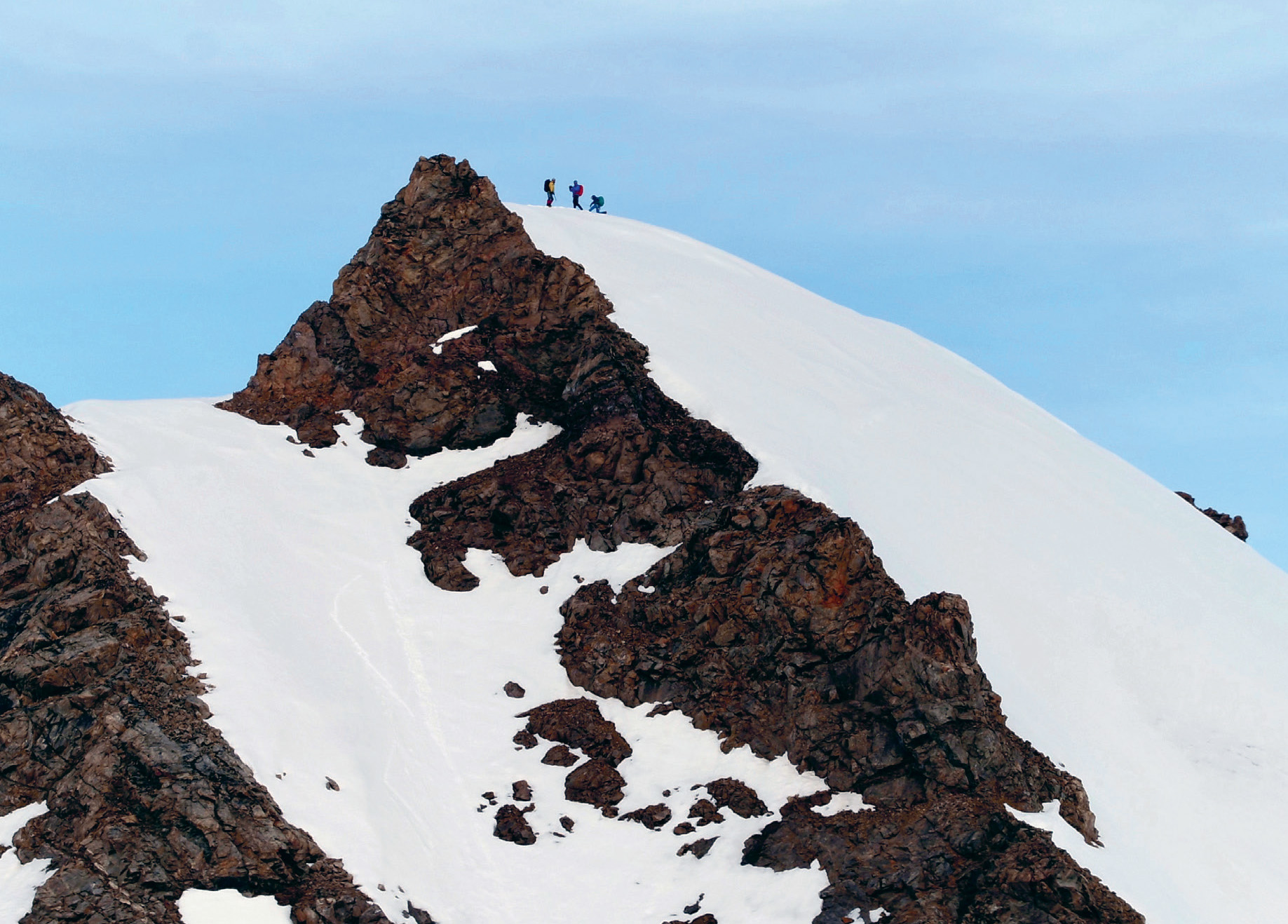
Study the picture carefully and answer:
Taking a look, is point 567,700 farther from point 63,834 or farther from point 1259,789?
point 1259,789

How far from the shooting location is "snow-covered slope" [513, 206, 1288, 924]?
3984cm

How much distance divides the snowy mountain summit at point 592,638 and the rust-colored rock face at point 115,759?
11 cm

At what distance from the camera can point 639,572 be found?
152 feet

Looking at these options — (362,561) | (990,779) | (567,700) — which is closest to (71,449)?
(362,561)

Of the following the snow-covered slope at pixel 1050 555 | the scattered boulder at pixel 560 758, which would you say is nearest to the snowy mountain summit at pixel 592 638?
the scattered boulder at pixel 560 758

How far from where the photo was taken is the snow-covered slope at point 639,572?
1460 inches

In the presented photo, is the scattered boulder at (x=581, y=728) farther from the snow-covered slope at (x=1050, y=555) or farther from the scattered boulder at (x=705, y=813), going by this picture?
the snow-covered slope at (x=1050, y=555)

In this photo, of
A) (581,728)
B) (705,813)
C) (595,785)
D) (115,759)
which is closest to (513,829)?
(595,785)

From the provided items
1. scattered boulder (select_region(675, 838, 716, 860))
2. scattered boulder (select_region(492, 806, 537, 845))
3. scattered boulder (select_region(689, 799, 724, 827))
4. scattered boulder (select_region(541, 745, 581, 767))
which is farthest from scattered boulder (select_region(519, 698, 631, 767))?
scattered boulder (select_region(675, 838, 716, 860))

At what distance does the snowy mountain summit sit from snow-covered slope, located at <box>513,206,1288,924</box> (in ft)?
0.66

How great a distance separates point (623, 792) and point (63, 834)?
591 inches

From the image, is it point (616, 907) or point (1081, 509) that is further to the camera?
point (1081, 509)

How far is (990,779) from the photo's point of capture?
123ft

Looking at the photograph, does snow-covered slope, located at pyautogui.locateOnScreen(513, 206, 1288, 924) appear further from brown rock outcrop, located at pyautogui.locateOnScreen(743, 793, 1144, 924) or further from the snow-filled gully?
the snow-filled gully
